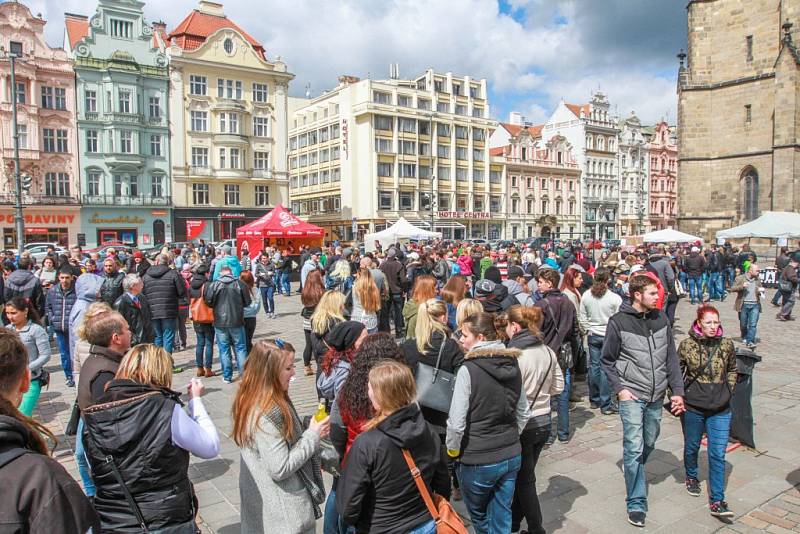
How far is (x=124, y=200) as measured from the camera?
4375cm

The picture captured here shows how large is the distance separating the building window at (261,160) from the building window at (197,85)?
21.4ft

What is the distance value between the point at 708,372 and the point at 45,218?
154 feet

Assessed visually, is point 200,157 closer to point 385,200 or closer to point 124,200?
point 124,200

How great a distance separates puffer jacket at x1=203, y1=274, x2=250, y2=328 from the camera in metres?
8.49

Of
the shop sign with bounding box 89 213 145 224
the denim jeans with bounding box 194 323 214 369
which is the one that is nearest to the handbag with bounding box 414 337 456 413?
the denim jeans with bounding box 194 323 214 369

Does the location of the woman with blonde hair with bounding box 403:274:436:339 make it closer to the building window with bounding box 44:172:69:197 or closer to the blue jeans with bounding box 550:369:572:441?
the blue jeans with bounding box 550:369:572:441

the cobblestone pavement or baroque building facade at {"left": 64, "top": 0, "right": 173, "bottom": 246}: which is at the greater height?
baroque building facade at {"left": 64, "top": 0, "right": 173, "bottom": 246}

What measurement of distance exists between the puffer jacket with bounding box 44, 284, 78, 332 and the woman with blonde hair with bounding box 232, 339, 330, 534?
738cm

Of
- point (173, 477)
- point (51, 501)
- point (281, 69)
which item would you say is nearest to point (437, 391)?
point (173, 477)

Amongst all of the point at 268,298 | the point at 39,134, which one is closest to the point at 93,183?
the point at 39,134

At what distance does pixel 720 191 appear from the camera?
3266cm

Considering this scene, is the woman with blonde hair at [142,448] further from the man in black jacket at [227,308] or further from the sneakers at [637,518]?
the man in black jacket at [227,308]

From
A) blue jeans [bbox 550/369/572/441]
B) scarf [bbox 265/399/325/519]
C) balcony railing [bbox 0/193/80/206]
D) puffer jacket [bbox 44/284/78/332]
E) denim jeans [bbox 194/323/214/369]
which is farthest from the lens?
balcony railing [bbox 0/193/80/206]

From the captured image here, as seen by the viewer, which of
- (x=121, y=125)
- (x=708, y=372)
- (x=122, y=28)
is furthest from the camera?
(x=122, y=28)
